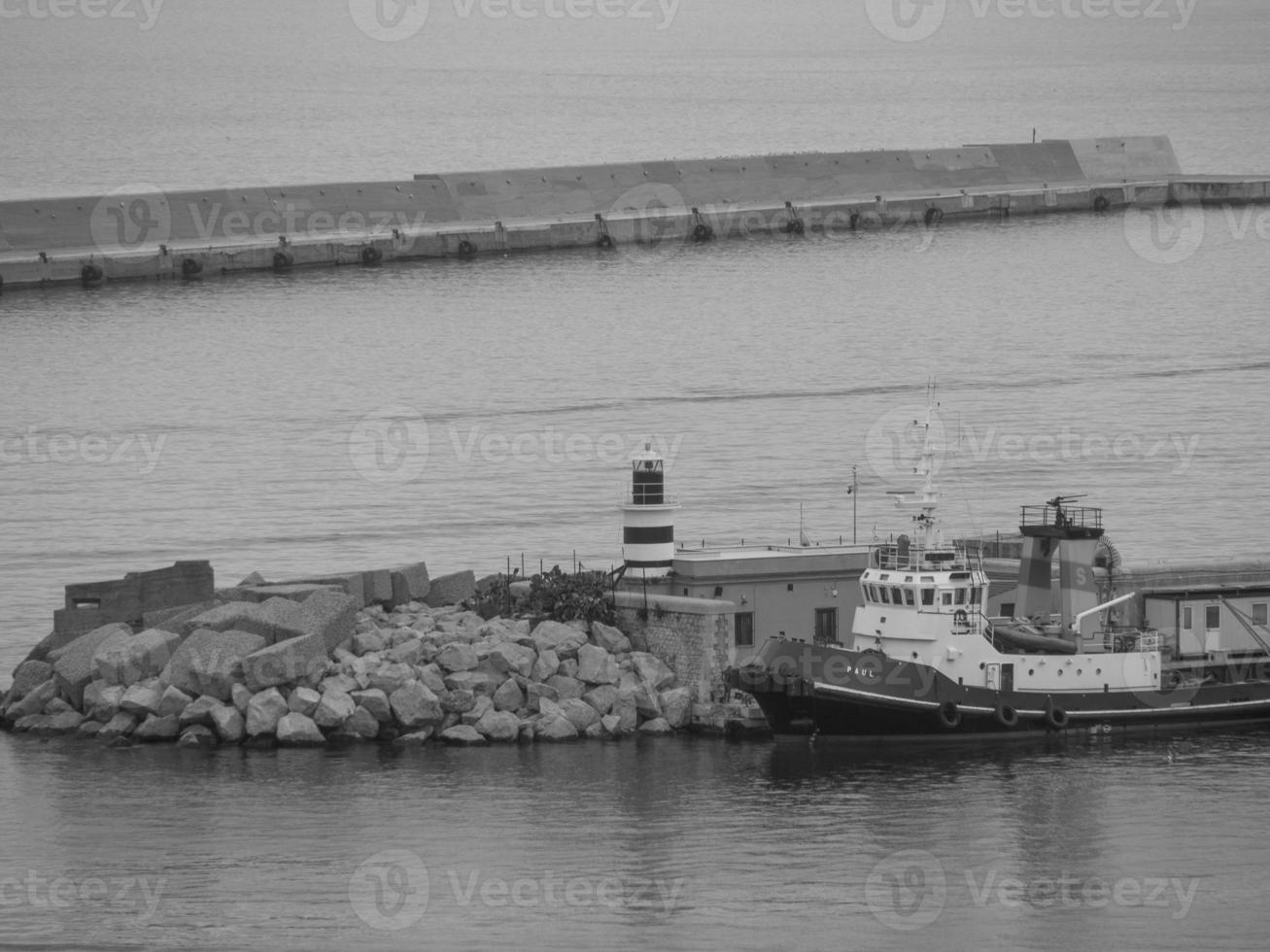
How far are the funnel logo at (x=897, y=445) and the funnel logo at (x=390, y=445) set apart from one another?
1135 cm

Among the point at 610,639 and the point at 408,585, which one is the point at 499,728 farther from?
the point at 408,585

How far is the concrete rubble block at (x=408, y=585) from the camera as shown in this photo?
4359 cm

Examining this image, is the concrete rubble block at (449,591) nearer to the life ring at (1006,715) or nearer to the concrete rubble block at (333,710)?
the concrete rubble block at (333,710)

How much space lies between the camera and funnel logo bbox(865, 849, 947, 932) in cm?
3303

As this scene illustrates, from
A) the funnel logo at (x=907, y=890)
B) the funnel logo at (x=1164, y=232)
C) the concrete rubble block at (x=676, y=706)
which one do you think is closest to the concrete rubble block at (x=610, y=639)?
the concrete rubble block at (x=676, y=706)

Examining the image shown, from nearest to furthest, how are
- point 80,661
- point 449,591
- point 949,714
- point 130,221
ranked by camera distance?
1. point 949,714
2. point 80,661
3. point 449,591
4. point 130,221

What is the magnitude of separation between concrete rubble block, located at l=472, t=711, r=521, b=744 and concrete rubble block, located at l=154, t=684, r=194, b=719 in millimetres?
4452

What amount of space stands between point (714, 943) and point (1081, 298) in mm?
70966

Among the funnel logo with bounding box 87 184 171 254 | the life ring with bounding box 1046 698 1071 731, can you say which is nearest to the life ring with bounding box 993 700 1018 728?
the life ring with bounding box 1046 698 1071 731

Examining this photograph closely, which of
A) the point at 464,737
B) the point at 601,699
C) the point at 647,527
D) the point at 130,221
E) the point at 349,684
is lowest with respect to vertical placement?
the point at 464,737

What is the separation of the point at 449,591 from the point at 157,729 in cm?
589

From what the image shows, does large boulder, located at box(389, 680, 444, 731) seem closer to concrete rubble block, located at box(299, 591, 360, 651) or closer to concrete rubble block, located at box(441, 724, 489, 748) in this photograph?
concrete rubble block, located at box(441, 724, 489, 748)

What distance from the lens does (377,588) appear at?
142 ft


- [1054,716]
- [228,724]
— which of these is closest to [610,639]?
[228,724]
